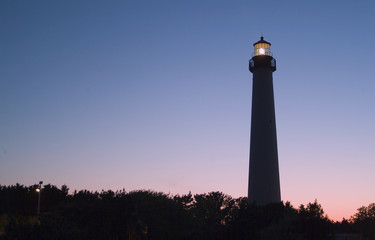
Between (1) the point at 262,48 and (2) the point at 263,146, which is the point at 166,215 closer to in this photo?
(2) the point at 263,146

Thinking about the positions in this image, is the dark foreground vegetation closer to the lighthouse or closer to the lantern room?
the lighthouse

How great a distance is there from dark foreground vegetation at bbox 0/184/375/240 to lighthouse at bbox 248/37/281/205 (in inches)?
89.5

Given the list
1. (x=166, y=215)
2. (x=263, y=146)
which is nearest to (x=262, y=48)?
(x=263, y=146)

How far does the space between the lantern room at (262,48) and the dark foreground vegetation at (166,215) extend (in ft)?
58.1

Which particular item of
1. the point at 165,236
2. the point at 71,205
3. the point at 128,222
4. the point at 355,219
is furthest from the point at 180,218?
the point at 355,219

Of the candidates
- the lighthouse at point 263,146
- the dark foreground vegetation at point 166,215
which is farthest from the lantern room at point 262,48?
the dark foreground vegetation at point 166,215

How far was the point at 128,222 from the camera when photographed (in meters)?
37.5

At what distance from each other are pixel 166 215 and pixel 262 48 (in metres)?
23.3

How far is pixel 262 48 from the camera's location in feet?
169

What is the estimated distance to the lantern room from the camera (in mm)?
51272

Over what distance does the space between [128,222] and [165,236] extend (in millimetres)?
4812

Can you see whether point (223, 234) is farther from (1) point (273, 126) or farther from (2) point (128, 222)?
(1) point (273, 126)

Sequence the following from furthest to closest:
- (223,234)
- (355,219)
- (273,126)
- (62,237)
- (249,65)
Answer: (355,219) → (249,65) → (273,126) → (223,234) → (62,237)

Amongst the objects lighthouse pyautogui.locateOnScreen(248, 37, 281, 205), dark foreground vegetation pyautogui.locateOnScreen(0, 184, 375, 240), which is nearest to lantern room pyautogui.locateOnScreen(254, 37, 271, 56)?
lighthouse pyautogui.locateOnScreen(248, 37, 281, 205)
